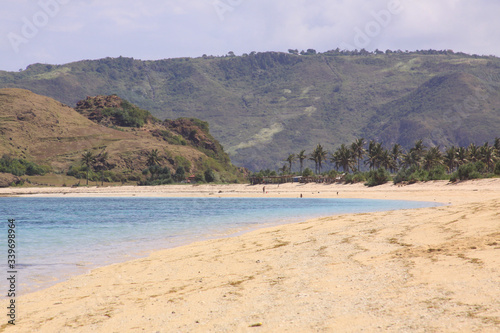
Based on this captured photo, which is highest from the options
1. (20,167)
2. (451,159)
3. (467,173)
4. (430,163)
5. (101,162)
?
(101,162)

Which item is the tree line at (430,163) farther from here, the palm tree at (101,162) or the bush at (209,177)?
the palm tree at (101,162)

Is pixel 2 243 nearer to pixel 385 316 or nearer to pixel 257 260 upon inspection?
pixel 257 260

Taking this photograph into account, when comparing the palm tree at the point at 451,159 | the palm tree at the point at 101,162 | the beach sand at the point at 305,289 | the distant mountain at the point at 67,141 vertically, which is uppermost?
the distant mountain at the point at 67,141

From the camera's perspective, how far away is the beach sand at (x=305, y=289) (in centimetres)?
664

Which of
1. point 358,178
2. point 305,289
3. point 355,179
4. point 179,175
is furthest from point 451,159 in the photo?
point 305,289

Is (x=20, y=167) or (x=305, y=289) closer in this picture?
(x=305, y=289)

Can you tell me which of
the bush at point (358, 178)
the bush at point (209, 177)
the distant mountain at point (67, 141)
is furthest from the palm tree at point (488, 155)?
the distant mountain at point (67, 141)

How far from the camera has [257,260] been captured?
12.4m

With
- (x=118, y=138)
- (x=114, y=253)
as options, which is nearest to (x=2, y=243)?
(x=114, y=253)

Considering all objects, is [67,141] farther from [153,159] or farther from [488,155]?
[488,155]

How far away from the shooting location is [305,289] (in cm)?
858

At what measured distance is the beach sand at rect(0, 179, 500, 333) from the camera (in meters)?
6.64

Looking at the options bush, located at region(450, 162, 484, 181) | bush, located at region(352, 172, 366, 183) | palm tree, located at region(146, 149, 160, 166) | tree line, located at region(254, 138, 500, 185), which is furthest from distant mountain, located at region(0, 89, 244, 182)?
bush, located at region(450, 162, 484, 181)

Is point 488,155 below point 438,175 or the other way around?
the other way around
